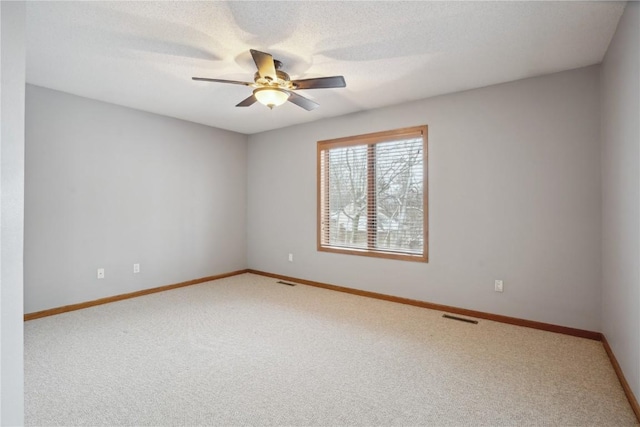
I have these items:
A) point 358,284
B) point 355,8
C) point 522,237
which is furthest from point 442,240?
point 355,8

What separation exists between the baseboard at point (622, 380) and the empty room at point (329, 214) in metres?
0.03

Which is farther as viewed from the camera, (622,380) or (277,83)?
(277,83)

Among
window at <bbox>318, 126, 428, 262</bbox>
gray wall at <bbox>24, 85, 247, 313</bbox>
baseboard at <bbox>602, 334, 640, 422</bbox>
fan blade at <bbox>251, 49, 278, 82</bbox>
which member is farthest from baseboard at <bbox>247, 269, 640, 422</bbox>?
fan blade at <bbox>251, 49, 278, 82</bbox>

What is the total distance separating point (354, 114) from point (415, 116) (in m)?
0.89

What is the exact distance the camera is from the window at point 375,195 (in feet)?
13.6

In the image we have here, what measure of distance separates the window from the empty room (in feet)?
0.10

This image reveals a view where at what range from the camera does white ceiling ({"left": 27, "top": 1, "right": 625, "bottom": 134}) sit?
2.20 metres

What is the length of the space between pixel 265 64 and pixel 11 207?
179 cm

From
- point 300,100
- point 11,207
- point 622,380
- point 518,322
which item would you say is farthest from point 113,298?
point 622,380

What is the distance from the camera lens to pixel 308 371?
2439 mm

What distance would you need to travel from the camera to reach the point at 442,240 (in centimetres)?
389

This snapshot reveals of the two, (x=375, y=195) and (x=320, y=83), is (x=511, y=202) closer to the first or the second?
(x=375, y=195)

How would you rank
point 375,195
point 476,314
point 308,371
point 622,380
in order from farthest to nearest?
point 375,195 → point 476,314 → point 308,371 → point 622,380

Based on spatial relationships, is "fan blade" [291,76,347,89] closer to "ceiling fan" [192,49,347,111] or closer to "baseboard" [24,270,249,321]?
"ceiling fan" [192,49,347,111]
